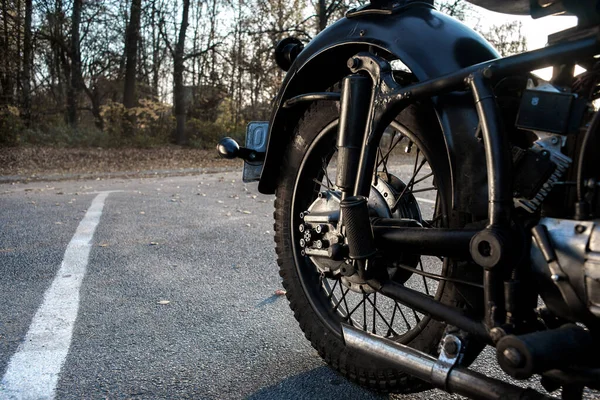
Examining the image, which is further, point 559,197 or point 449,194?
point 449,194

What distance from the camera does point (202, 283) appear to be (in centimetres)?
363

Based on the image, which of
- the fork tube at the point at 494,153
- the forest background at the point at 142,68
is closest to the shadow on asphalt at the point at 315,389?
the fork tube at the point at 494,153

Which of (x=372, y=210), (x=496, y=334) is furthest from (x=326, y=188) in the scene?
(x=496, y=334)

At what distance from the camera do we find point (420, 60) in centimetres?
188

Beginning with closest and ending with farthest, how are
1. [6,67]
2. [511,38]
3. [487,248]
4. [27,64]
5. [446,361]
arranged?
[487,248]
[446,361]
[511,38]
[6,67]
[27,64]

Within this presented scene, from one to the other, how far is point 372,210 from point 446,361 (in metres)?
0.70

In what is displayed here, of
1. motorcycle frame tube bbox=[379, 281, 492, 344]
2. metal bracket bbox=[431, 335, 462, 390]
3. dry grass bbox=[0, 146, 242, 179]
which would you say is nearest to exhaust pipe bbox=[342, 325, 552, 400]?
metal bracket bbox=[431, 335, 462, 390]

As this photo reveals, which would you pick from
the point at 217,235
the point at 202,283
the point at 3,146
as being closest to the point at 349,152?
the point at 202,283

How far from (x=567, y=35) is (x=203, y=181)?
31.9 feet

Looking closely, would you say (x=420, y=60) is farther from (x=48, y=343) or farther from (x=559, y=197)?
(x=48, y=343)

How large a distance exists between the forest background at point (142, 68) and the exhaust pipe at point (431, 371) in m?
18.7

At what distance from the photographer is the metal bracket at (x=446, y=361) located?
160 cm

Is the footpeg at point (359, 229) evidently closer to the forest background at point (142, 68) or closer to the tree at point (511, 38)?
the tree at point (511, 38)

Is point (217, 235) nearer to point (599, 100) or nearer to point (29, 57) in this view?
point (599, 100)
